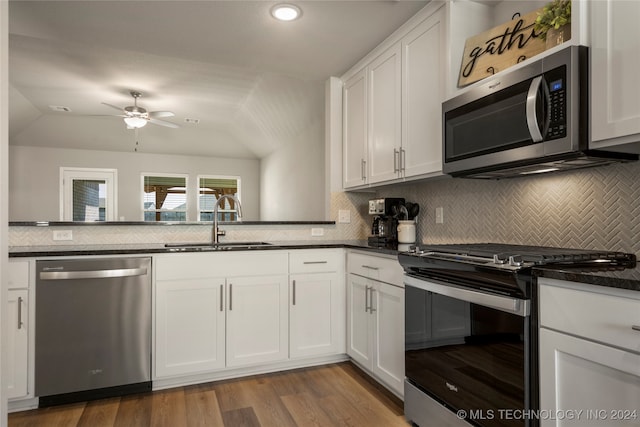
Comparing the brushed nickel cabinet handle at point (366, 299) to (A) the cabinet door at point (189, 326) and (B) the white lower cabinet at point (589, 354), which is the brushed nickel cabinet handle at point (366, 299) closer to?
(A) the cabinet door at point (189, 326)

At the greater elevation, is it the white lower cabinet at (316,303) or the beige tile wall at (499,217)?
the beige tile wall at (499,217)

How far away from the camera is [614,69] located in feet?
4.25

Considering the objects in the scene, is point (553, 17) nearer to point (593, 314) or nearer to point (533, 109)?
point (533, 109)

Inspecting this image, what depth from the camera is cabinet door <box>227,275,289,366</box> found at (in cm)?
253

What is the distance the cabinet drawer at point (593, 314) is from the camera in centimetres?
103

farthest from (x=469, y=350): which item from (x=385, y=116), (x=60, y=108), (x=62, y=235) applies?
(x=60, y=108)

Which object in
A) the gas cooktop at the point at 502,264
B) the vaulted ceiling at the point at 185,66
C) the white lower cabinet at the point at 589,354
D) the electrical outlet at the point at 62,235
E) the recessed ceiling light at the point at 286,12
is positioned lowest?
the white lower cabinet at the point at 589,354

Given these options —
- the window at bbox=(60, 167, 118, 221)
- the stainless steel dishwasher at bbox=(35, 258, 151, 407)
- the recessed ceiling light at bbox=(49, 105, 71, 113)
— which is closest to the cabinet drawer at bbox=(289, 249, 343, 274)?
the stainless steel dishwasher at bbox=(35, 258, 151, 407)

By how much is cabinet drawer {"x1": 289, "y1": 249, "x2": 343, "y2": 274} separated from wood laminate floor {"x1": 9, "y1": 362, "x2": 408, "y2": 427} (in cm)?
73

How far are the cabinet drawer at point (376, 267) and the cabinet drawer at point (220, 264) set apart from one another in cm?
48

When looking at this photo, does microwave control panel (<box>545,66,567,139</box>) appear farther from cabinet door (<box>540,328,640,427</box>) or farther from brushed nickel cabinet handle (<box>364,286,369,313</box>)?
brushed nickel cabinet handle (<box>364,286,369,313</box>)

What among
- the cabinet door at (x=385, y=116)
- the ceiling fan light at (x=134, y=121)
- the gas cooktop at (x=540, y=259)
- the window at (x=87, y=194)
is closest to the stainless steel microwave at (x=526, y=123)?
the gas cooktop at (x=540, y=259)

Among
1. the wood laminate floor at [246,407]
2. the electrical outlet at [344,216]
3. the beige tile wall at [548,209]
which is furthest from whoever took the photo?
the electrical outlet at [344,216]

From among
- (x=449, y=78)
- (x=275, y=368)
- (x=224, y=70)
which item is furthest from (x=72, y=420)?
(x=224, y=70)
